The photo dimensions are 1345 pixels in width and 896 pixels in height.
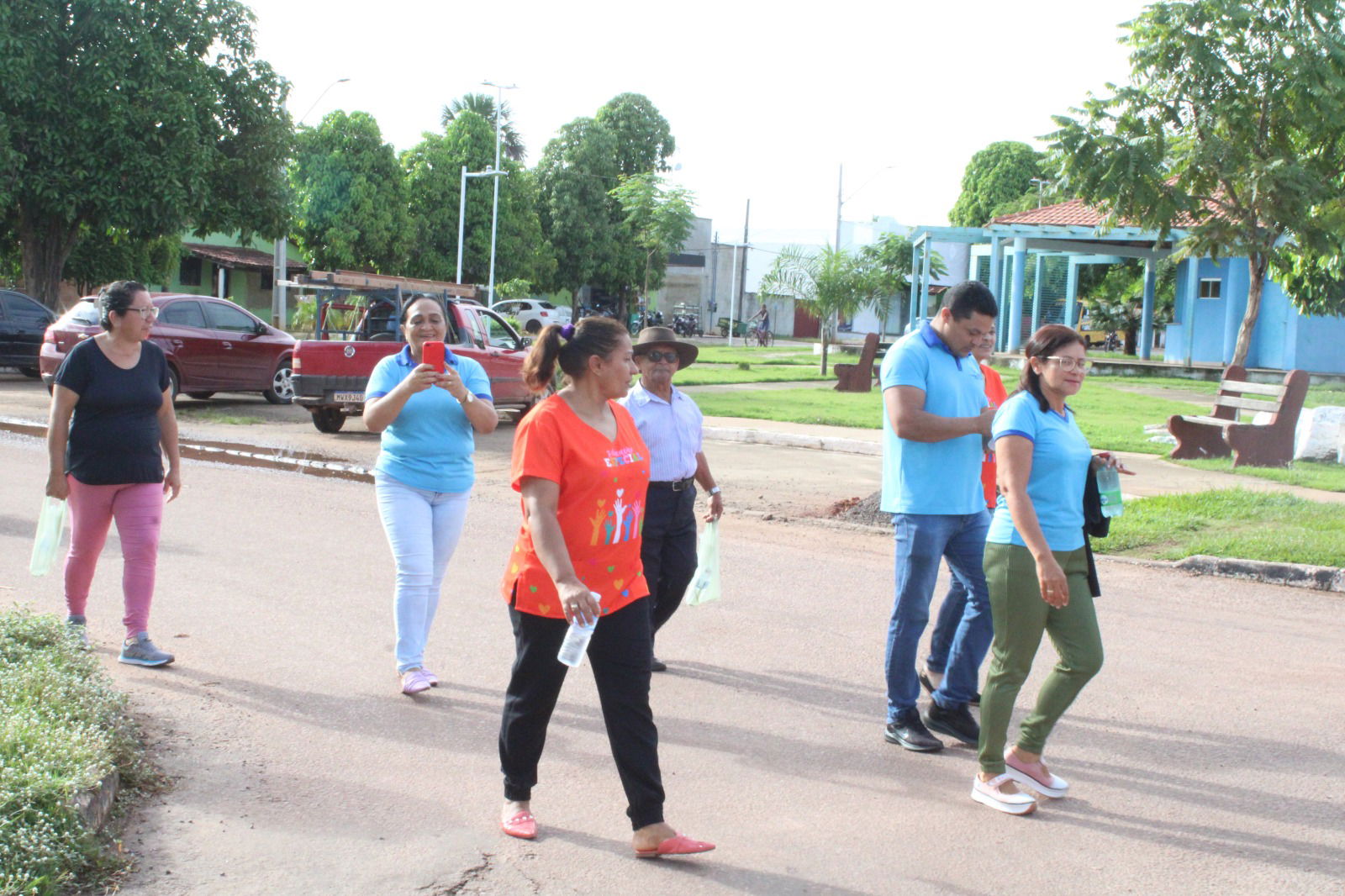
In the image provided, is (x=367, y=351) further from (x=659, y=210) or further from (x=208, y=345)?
(x=659, y=210)

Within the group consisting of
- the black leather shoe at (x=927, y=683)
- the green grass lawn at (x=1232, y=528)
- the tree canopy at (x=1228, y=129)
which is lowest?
the black leather shoe at (x=927, y=683)

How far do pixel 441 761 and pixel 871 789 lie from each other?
1.59 m

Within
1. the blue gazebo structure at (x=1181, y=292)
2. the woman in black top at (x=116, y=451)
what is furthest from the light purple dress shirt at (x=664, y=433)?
the blue gazebo structure at (x=1181, y=292)

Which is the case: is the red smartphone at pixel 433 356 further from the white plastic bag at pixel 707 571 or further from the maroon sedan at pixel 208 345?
the maroon sedan at pixel 208 345

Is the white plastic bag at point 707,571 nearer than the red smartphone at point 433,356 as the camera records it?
No

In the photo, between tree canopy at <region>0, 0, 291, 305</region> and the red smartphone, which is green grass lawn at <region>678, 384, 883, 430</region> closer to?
tree canopy at <region>0, 0, 291, 305</region>

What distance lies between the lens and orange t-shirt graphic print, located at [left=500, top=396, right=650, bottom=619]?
12.7 feet

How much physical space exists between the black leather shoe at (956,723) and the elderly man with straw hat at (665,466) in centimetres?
123

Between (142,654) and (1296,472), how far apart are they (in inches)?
454

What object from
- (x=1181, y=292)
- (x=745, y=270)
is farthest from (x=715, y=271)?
(x=1181, y=292)

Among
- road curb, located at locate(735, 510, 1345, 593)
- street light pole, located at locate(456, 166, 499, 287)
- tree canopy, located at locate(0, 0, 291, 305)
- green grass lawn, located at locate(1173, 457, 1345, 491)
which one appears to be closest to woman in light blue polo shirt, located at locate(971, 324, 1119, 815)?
road curb, located at locate(735, 510, 1345, 593)

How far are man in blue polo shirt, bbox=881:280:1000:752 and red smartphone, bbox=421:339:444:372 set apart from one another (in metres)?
1.81

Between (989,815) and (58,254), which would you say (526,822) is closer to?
(989,815)

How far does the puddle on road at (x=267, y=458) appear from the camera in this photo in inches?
516
